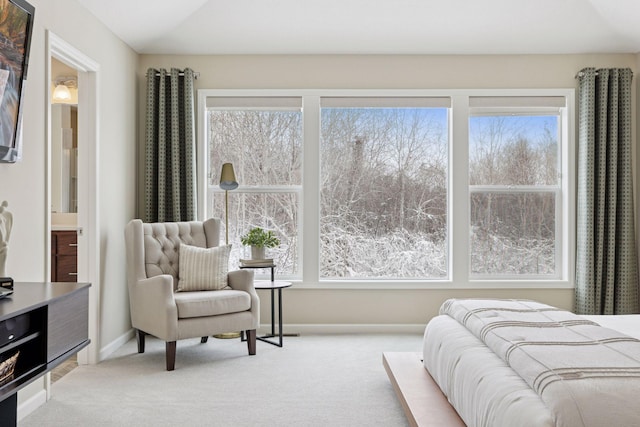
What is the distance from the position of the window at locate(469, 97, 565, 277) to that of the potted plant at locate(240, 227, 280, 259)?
183 cm

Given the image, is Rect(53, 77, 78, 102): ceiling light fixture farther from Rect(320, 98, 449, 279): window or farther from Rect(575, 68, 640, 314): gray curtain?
Rect(575, 68, 640, 314): gray curtain

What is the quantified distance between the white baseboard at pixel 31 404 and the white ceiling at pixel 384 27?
2.71 metres

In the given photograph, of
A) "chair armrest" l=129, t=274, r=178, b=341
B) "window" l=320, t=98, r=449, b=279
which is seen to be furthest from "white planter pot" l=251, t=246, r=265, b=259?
"chair armrest" l=129, t=274, r=178, b=341

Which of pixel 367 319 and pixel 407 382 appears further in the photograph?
pixel 367 319

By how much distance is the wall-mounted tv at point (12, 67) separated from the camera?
8.50ft

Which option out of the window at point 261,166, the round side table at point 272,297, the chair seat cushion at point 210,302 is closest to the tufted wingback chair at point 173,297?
the chair seat cushion at point 210,302

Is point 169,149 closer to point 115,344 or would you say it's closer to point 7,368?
point 115,344

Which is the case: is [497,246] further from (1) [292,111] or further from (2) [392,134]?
(1) [292,111]

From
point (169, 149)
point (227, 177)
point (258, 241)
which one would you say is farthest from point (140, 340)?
point (169, 149)

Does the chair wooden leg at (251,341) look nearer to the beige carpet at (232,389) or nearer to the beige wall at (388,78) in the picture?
the beige carpet at (232,389)

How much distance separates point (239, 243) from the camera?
17.1 feet

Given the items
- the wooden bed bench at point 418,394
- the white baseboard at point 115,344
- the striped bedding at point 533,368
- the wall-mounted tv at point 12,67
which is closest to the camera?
the striped bedding at point 533,368

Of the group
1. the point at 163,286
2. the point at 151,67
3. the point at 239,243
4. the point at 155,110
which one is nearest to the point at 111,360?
the point at 163,286

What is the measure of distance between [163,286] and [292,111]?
2.06m
